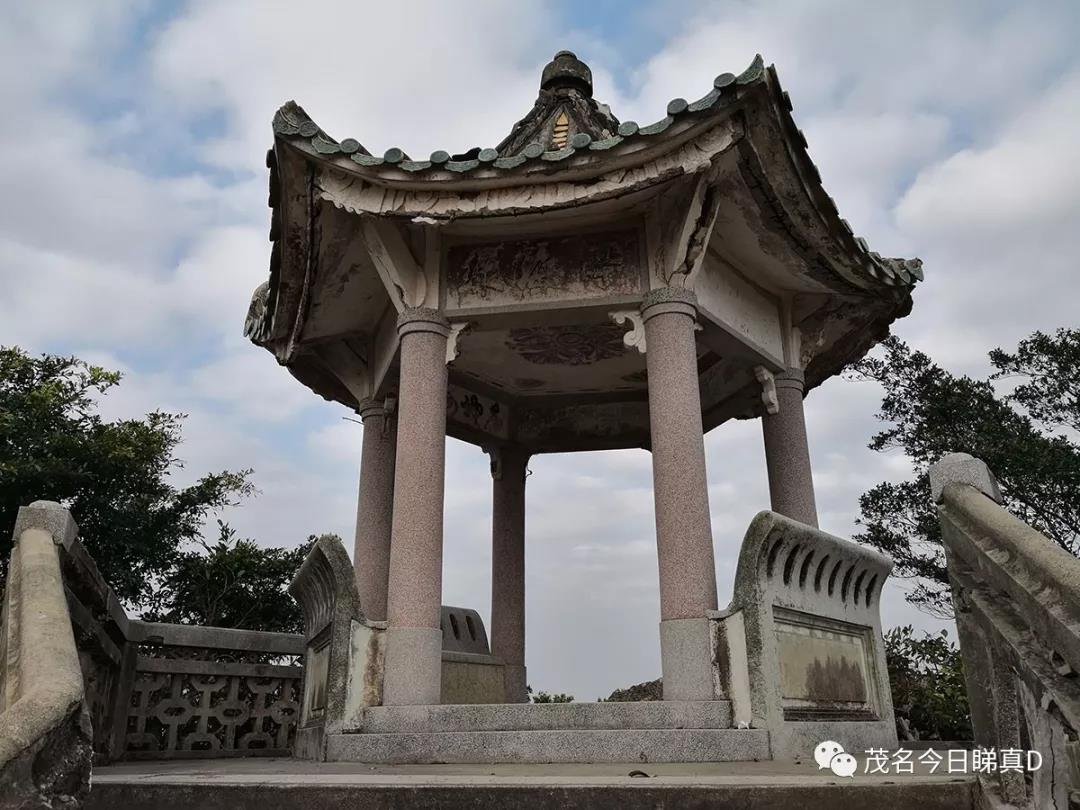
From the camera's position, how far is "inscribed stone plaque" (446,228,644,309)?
30.3 feet

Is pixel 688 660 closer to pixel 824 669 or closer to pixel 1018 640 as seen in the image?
pixel 824 669

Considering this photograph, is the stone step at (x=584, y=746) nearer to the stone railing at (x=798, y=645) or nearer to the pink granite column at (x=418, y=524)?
the stone railing at (x=798, y=645)

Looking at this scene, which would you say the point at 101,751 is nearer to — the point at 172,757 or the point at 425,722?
the point at 172,757

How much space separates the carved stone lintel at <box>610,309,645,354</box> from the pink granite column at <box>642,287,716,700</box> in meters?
0.07

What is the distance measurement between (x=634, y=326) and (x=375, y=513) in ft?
15.0

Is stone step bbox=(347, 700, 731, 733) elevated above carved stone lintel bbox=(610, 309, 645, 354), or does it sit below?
below

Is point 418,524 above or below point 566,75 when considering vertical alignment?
below

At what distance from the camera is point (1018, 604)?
3863 mm

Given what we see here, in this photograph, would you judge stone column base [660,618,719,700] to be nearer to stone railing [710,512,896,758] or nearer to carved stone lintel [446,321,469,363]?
stone railing [710,512,896,758]

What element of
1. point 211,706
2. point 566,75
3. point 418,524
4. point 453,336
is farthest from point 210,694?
point 566,75

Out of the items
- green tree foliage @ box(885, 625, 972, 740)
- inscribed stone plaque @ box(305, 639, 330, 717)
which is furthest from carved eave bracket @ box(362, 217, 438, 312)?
green tree foliage @ box(885, 625, 972, 740)

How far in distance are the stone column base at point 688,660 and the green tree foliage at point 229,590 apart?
399 inches

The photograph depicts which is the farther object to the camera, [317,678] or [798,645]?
[317,678]

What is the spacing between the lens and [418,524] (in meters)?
8.39
